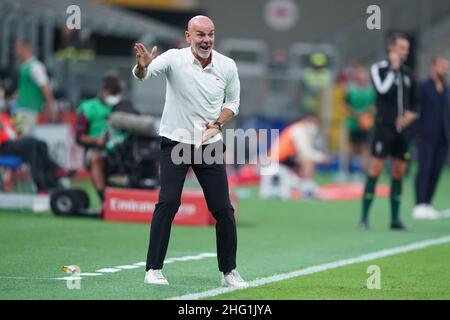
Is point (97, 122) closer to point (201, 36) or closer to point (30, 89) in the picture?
point (30, 89)

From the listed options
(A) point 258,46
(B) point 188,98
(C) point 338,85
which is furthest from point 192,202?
(A) point 258,46

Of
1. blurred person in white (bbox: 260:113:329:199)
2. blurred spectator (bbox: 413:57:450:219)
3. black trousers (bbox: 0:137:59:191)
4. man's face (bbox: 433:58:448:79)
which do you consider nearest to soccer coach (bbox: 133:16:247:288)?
black trousers (bbox: 0:137:59:191)

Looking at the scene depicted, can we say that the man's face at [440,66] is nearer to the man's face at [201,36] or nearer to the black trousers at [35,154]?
the black trousers at [35,154]

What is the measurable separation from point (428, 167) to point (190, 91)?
32.3ft

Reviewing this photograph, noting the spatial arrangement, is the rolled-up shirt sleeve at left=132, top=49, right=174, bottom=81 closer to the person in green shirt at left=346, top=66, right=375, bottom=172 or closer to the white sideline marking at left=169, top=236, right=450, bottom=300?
the white sideline marking at left=169, top=236, right=450, bottom=300

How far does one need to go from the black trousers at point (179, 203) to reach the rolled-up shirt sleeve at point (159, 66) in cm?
57

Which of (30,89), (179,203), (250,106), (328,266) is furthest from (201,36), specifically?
(250,106)

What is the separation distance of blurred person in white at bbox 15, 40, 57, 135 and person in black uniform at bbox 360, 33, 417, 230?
588 centimetres

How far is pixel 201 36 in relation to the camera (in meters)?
10.0

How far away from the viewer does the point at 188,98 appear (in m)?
10.2

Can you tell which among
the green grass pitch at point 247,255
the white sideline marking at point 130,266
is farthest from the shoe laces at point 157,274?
the white sideline marking at point 130,266

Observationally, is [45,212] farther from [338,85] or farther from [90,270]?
[338,85]

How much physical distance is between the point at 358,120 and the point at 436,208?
23.0 ft

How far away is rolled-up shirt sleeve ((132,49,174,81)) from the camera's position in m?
9.97
